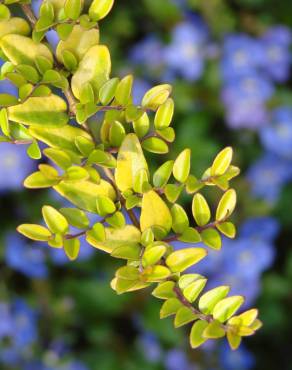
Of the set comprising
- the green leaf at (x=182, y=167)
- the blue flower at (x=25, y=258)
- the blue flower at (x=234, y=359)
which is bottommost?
the blue flower at (x=234, y=359)

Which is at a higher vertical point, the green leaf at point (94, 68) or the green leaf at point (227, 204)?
the green leaf at point (94, 68)

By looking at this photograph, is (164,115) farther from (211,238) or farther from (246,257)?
(246,257)

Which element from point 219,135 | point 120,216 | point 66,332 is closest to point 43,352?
point 66,332

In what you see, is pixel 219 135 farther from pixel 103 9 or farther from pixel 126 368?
pixel 103 9

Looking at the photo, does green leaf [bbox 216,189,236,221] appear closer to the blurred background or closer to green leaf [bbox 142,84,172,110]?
green leaf [bbox 142,84,172,110]

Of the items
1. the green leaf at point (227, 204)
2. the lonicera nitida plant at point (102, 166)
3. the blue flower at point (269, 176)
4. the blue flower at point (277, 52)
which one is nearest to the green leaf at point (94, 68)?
the lonicera nitida plant at point (102, 166)

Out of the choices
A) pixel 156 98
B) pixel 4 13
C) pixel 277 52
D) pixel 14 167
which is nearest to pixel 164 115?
pixel 156 98

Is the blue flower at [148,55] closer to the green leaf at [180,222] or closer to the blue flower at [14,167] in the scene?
the blue flower at [14,167]

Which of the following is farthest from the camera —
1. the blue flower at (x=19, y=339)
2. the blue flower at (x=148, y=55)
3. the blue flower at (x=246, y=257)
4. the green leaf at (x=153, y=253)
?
the blue flower at (x=148, y=55)
